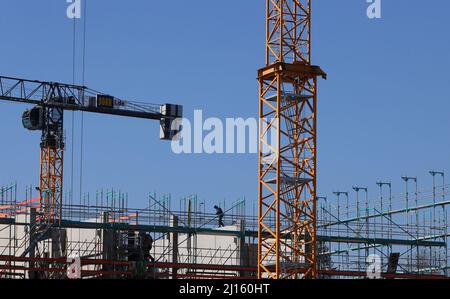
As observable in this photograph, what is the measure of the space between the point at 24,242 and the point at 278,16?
71.7 ft

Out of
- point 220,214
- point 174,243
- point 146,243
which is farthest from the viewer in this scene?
point 220,214

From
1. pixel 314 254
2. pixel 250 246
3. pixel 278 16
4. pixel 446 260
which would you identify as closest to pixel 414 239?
pixel 446 260

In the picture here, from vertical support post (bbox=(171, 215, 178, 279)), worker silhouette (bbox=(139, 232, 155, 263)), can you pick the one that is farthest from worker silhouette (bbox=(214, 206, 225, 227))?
worker silhouette (bbox=(139, 232, 155, 263))

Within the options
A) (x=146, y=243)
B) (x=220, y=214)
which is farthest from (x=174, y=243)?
(x=220, y=214)

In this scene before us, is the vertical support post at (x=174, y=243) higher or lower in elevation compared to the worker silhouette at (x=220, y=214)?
lower

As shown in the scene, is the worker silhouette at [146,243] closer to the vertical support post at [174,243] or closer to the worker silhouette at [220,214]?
A: the vertical support post at [174,243]

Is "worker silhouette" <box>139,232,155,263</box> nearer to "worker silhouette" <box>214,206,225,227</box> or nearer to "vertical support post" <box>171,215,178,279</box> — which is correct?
"vertical support post" <box>171,215,178,279</box>

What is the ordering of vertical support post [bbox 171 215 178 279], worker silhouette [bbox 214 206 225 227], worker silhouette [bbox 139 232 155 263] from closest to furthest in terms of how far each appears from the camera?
worker silhouette [bbox 139 232 155 263] → vertical support post [bbox 171 215 178 279] → worker silhouette [bbox 214 206 225 227]

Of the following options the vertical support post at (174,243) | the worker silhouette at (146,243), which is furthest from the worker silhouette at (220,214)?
the worker silhouette at (146,243)

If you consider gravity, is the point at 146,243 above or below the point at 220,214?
below

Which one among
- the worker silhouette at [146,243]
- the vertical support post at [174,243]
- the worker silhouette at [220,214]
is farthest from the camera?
the worker silhouette at [220,214]

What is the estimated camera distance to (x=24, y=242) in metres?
63.4

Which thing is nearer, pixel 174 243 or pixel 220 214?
pixel 174 243

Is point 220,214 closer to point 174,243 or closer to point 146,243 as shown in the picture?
point 174,243
